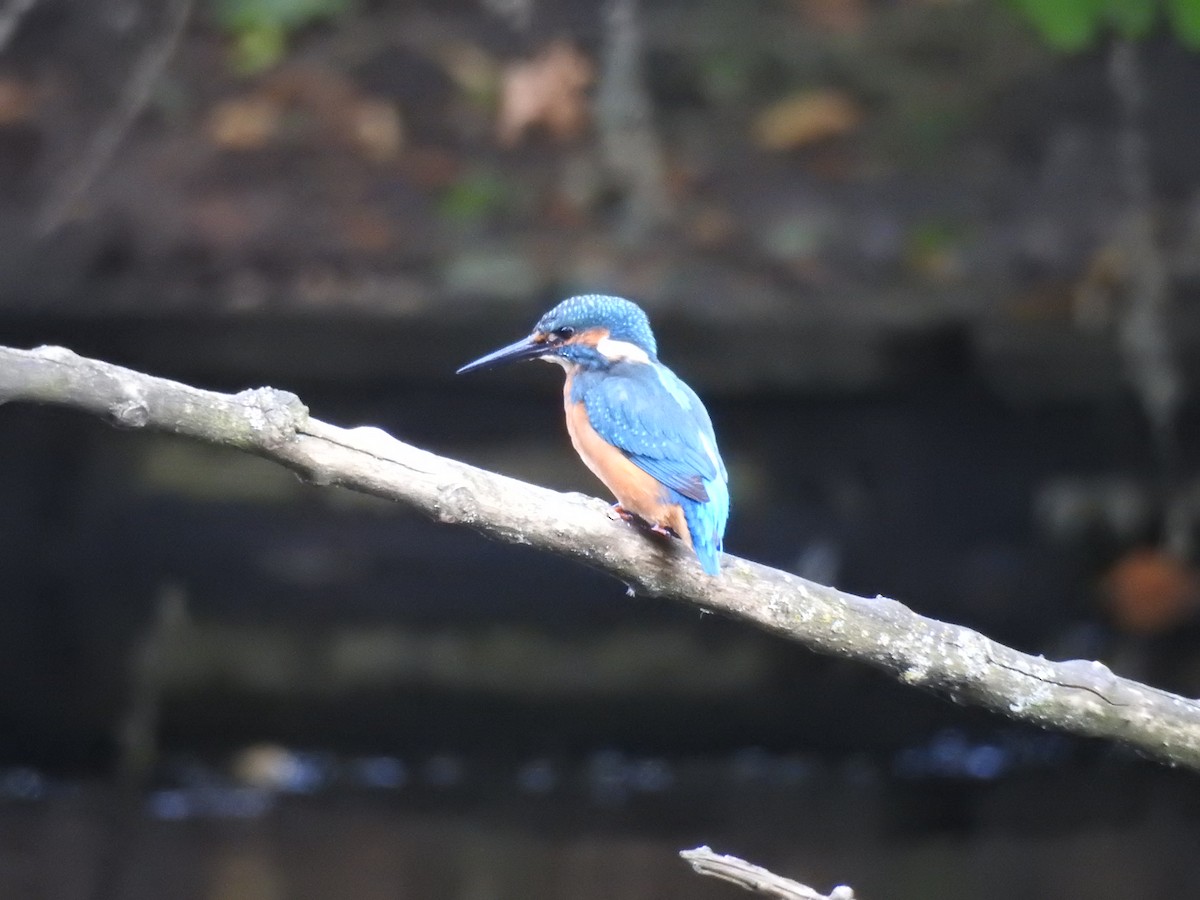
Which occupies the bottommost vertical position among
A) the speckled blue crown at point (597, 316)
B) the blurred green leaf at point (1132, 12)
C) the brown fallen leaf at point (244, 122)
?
the speckled blue crown at point (597, 316)

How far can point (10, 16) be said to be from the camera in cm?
467

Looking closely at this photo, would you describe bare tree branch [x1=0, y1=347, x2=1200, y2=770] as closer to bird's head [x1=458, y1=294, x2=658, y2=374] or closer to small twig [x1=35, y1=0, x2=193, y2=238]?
bird's head [x1=458, y1=294, x2=658, y2=374]

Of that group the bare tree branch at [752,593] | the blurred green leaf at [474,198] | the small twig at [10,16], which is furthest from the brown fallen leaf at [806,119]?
the bare tree branch at [752,593]

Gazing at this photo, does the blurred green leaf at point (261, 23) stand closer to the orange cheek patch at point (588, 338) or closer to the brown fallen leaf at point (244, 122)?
the brown fallen leaf at point (244, 122)

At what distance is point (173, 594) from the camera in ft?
13.9

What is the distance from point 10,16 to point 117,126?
1.84 ft

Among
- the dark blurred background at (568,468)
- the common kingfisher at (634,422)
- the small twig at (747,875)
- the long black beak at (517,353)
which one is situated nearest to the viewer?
the small twig at (747,875)

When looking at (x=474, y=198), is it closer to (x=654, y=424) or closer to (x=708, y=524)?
(x=654, y=424)

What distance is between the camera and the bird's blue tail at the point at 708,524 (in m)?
1.85

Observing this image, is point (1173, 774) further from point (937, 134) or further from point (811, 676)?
point (937, 134)

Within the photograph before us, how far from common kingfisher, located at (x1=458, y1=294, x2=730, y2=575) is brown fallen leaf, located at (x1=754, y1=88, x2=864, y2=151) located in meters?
2.46

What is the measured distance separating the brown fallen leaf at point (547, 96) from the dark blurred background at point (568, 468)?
0.19 ft

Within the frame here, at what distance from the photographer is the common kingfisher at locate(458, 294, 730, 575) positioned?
1.97 metres

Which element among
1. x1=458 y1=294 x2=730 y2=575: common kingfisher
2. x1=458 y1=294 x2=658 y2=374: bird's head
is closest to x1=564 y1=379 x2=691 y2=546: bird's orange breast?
x1=458 y1=294 x2=730 y2=575: common kingfisher
